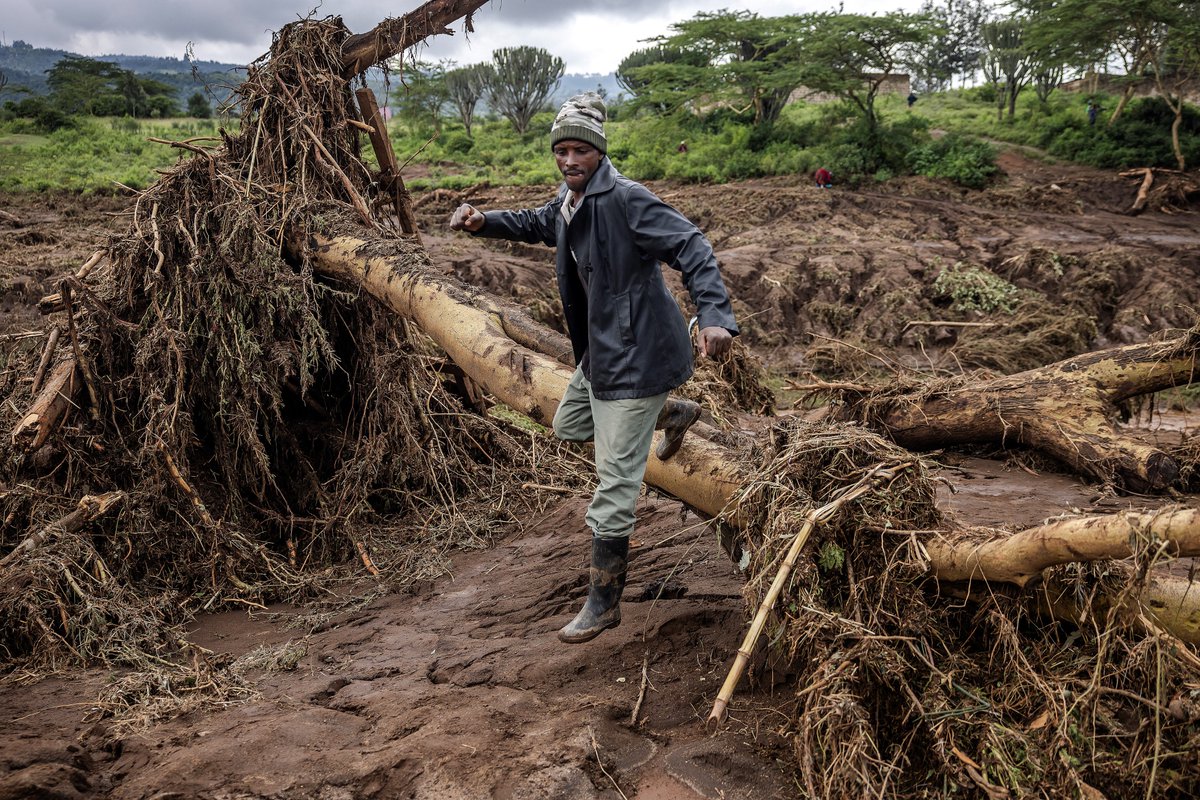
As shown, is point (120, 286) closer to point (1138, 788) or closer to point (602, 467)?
point (602, 467)

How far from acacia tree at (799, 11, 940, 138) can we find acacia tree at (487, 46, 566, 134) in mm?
14492

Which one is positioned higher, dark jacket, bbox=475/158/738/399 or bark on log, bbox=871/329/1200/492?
dark jacket, bbox=475/158/738/399

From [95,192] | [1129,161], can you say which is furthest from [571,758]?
[95,192]

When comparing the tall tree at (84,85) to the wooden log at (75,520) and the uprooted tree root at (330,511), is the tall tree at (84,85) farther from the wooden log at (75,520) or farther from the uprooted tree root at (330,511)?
the wooden log at (75,520)

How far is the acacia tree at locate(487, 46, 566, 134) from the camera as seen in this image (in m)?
30.8

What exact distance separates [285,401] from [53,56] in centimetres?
23415

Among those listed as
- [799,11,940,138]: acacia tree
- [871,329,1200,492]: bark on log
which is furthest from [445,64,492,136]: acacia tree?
[871,329,1200,492]: bark on log

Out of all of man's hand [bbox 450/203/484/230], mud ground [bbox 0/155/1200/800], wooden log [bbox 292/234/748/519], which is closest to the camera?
mud ground [bbox 0/155/1200/800]

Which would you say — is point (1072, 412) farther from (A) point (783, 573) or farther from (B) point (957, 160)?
(B) point (957, 160)

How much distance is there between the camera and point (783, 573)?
235cm

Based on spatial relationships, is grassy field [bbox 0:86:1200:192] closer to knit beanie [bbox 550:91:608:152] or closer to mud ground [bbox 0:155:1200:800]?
mud ground [bbox 0:155:1200:800]

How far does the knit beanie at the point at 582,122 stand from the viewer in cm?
285

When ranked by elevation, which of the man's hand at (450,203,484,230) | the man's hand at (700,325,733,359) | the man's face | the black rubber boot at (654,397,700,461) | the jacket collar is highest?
the man's face

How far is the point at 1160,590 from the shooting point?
248 cm
